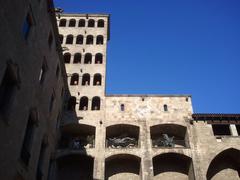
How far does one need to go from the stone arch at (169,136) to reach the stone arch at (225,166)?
2675 millimetres

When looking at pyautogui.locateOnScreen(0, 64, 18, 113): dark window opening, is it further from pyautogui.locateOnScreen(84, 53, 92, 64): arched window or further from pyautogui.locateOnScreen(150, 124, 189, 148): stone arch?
pyautogui.locateOnScreen(84, 53, 92, 64): arched window

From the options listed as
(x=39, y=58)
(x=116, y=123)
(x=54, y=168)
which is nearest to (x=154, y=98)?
(x=116, y=123)

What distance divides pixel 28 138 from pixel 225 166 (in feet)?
51.7

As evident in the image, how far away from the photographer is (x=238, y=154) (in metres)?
23.6

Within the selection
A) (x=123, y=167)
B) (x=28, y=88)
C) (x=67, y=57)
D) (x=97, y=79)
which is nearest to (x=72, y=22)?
(x=67, y=57)

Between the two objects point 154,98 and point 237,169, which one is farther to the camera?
point 154,98

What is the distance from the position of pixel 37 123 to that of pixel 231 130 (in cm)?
1572

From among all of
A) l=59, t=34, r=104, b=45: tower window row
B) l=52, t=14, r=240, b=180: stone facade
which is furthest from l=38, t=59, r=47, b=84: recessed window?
l=59, t=34, r=104, b=45: tower window row

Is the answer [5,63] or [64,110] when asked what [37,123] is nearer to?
[5,63]

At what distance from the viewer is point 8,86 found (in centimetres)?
1381

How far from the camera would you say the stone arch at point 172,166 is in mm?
23250

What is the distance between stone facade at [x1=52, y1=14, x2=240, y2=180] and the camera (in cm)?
2284

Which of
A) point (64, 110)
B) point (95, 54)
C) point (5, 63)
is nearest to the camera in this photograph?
point (5, 63)

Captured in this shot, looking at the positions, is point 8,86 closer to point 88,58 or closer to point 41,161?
point 41,161
